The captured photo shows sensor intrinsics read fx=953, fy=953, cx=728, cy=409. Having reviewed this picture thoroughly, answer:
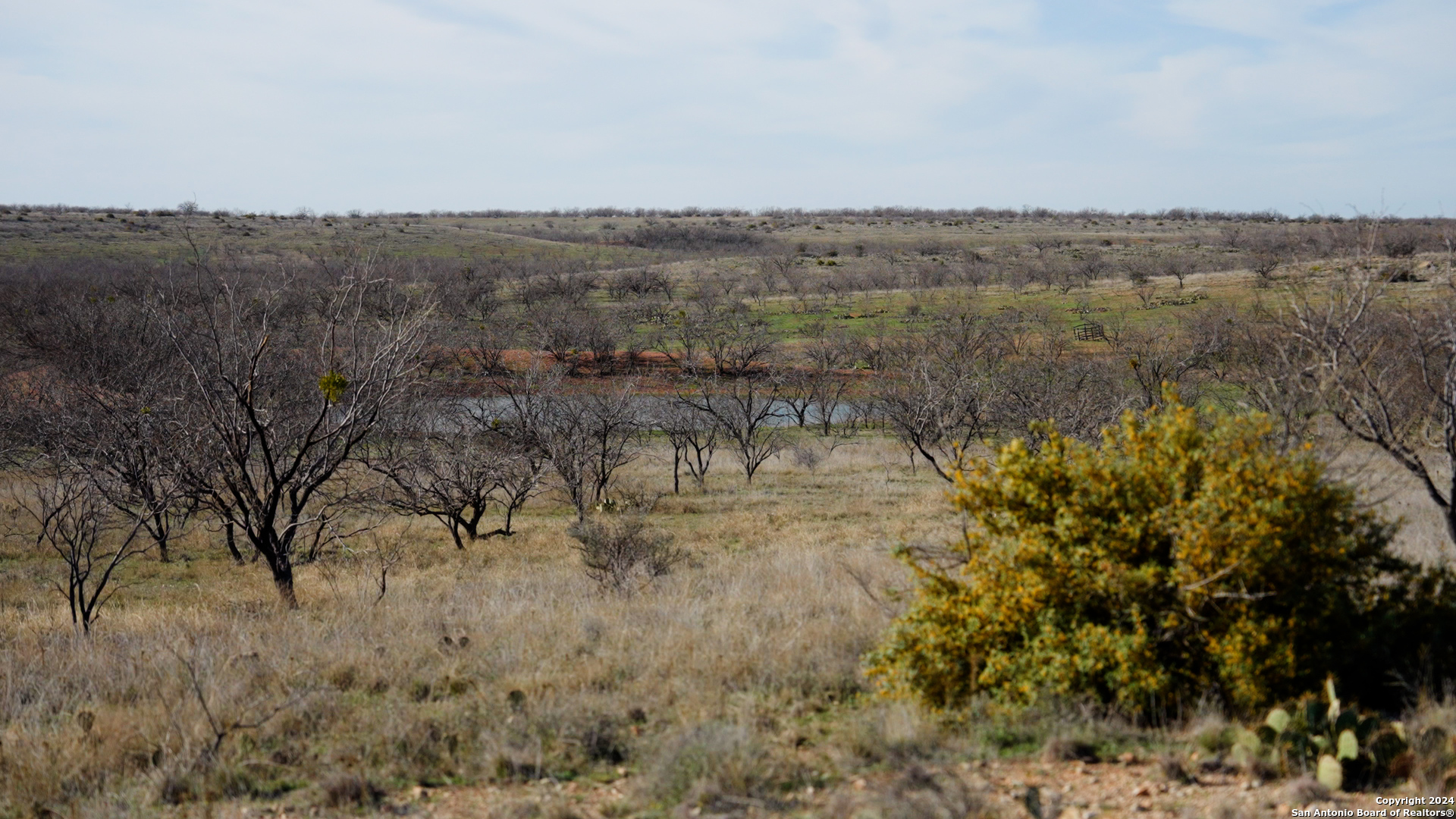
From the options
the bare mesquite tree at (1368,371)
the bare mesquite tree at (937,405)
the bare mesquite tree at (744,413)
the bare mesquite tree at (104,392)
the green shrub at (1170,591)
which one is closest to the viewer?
the green shrub at (1170,591)

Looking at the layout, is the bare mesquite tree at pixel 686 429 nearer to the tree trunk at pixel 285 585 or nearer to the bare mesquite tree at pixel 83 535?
the bare mesquite tree at pixel 83 535

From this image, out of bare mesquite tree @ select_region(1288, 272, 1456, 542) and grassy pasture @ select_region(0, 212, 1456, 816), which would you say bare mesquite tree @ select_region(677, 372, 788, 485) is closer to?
grassy pasture @ select_region(0, 212, 1456, 816)

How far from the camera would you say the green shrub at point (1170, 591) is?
13.5 feet

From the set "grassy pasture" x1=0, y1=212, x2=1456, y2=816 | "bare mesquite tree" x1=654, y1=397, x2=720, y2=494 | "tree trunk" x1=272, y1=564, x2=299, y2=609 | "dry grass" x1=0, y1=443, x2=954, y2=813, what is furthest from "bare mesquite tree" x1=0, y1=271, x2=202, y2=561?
"bare mesquite tree" x1=654, y1=397, x2=720, y2=494

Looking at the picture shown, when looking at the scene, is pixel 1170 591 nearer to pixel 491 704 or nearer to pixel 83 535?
pixel 491 704

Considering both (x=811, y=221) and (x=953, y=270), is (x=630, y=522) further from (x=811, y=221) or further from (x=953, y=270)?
(x=811, y=221)

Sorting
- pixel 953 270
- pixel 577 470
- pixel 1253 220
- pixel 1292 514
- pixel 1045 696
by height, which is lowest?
pixel 577 470

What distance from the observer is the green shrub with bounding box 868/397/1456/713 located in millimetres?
4113

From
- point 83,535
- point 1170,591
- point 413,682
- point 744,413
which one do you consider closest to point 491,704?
point 413,682

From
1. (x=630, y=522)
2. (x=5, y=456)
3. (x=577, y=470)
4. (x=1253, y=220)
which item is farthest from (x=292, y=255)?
(x=1253, y=220)

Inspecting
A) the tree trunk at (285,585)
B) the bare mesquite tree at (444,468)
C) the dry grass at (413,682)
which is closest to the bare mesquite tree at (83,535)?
the dry grass at (413,682)

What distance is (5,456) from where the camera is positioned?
820 inches

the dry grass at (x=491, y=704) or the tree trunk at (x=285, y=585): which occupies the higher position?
the dry grass at (x=491, y=704)

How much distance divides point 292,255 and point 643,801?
76.4m
